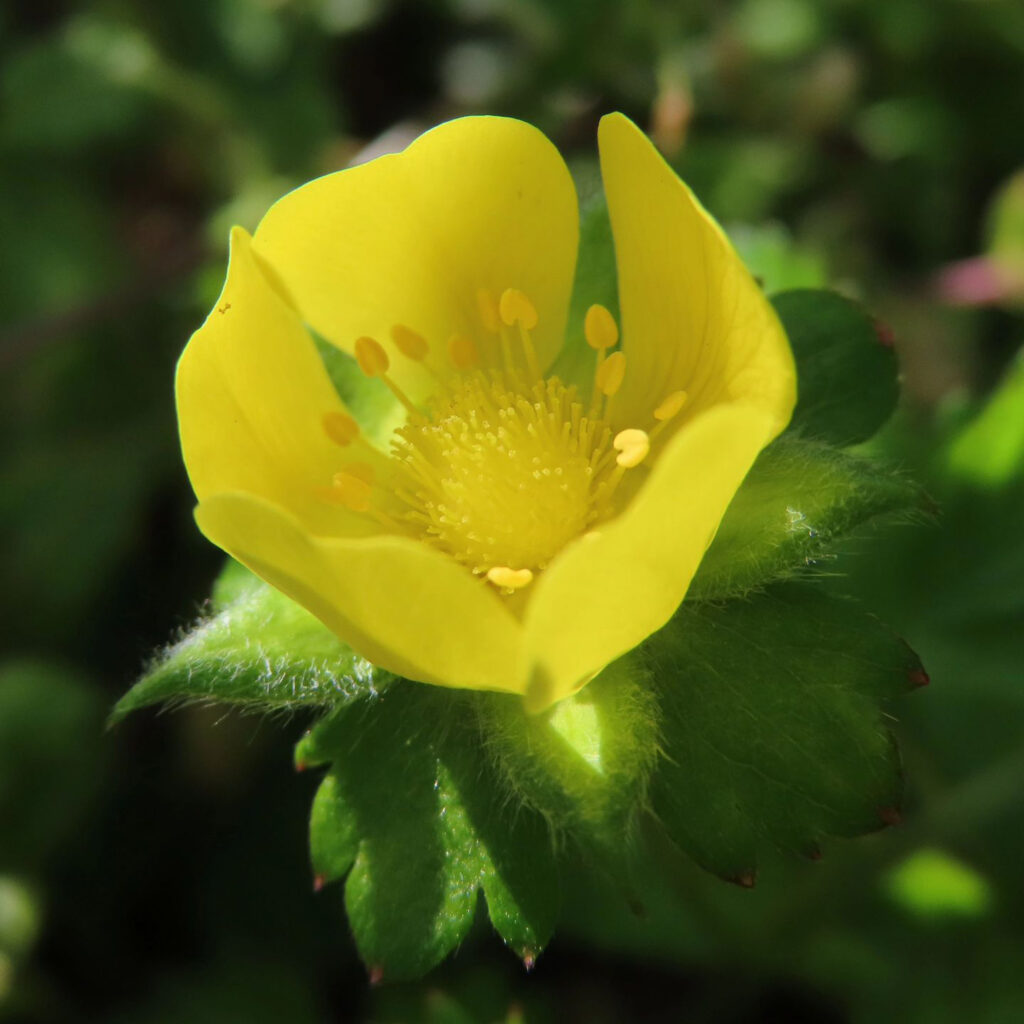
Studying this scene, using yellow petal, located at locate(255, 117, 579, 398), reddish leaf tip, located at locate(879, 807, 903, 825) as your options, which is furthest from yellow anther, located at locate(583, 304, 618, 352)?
reddish leaf tip, located at locate(879, 807, 903, 825)

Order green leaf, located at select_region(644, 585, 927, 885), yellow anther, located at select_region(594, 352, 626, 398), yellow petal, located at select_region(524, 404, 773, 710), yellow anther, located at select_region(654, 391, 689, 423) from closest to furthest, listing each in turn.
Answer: yellow petal, located at select_region(524, 404, 773, 710), green leaf, located at select_region(644, 585, 927, 885), yellow anther, located at select_region(654, 391, 689, 423), yellow anther, located at select_region(594, 352, 626, 398)

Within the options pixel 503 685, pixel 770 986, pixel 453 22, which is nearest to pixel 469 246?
pixel 503 685

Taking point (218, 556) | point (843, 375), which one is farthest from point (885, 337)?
point (218, 556)

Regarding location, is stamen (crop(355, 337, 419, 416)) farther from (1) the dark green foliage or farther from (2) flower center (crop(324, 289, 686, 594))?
(1) the dark green foliage

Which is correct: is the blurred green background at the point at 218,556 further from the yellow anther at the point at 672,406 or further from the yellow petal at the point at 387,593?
the yellow petal at the point at 387,593

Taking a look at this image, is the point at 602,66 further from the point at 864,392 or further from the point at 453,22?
the point at 864,392

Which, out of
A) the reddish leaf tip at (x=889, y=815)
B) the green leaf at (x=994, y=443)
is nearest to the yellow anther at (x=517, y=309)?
the reddish leaf tip at (x=889, y=815)

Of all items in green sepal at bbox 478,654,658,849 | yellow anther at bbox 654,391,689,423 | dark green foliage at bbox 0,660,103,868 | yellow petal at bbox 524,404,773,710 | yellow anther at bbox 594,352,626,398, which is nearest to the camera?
yellow petal at bbox 524,404,773,710
